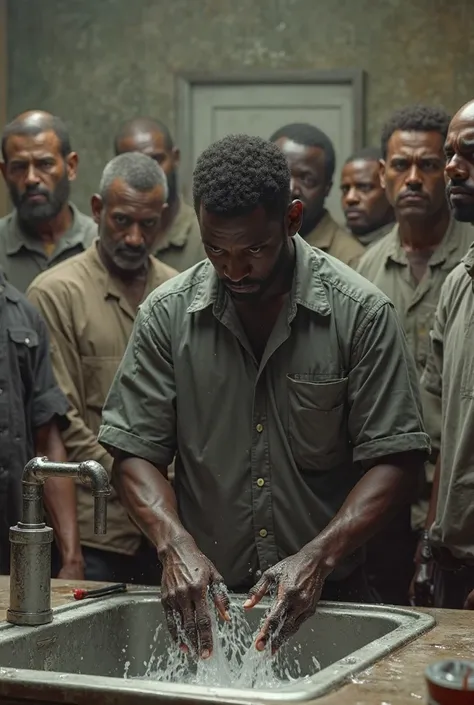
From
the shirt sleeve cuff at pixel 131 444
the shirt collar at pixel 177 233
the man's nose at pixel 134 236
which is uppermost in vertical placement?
Answer: the shirt collar at pixel 177 233

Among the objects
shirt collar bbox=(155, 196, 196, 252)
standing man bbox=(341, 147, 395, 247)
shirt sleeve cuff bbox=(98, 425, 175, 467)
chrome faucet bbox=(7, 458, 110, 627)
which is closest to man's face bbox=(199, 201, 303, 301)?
shirt sleeve cuff bbox=(98, 425, 175, 467)

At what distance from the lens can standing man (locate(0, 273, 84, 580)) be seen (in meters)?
3.52

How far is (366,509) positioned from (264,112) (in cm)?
463

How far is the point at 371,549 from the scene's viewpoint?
396 centimetres

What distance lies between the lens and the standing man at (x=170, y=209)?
5.16 meters

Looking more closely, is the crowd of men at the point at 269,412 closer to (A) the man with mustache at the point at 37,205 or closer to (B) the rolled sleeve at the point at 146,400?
(B) the rolled sleeve at the point at 146,400

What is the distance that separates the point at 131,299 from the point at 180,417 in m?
1.45

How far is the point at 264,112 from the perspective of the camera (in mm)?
6930

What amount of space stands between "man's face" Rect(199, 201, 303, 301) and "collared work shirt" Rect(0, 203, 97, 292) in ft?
7.13

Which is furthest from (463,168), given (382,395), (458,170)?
(382,395)

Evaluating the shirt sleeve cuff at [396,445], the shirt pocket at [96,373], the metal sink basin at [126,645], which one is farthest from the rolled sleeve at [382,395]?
the shirt pocket at [96,373]

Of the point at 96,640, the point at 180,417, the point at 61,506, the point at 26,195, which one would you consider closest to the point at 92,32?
the point at 26,195

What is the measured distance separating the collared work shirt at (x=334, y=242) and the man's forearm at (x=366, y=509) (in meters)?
2.19

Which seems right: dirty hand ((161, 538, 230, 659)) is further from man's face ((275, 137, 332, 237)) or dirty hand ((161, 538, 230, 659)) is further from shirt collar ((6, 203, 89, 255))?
man's face ((275, 137, 332, 237))
